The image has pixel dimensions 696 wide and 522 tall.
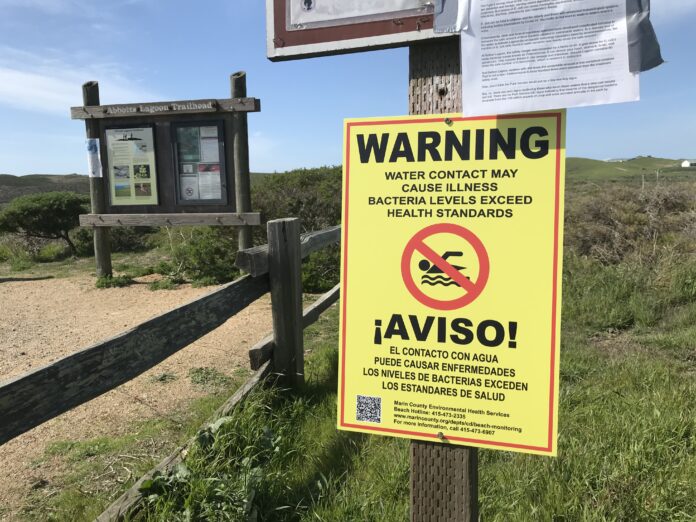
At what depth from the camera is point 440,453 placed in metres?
1.63

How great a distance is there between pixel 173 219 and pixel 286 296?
4.86 m

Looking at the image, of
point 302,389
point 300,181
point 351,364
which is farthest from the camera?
point 300,181

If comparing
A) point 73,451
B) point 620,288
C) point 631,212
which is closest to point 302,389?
point 73,451

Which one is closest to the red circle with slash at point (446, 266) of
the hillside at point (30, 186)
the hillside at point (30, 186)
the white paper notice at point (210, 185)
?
the white paper notice at point (210, 185)

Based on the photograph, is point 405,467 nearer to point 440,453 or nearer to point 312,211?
point 440,453

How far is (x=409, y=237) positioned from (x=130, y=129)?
24.7 ft

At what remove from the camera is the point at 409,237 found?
1.57 m

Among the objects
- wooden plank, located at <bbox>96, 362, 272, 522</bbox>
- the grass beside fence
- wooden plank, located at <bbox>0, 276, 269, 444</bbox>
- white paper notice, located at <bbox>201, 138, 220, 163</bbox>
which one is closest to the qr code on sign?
the grass beside fence

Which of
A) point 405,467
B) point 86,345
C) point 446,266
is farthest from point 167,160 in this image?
point 446,266

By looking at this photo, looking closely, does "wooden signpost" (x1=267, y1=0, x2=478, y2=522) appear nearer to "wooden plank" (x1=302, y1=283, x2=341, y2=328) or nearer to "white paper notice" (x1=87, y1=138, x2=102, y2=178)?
"wooden plank" (x1=302, y1=283, x2=341, y2=328)

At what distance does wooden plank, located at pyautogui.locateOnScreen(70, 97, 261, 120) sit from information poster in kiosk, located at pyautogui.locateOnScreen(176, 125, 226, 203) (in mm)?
264

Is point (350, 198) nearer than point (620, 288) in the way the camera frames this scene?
Yes

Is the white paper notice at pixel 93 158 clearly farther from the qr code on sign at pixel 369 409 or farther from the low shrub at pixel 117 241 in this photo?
the qr code on sign at pixel 369 409

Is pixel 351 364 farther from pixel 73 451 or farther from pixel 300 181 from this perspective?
pixel 300 181
